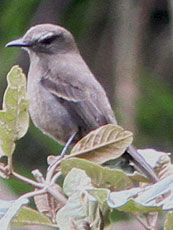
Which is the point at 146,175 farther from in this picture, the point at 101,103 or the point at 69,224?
the point at 101,103

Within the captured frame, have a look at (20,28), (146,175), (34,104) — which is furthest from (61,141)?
(20,28)

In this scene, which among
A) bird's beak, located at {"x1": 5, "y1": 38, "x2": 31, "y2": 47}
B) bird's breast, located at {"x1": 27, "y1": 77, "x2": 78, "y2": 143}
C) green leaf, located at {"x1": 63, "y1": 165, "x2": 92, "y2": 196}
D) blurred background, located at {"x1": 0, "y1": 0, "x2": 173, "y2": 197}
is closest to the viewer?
green leaf, located at {"x1": 63, "y1": 165, "x2": 92, "y2": 196}

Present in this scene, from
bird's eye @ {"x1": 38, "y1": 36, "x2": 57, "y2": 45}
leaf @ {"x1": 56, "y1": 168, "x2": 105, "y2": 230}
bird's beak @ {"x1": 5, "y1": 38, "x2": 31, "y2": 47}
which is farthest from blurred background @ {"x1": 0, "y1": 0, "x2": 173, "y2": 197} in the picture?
leaf @ {"x1": 56, "y1": 168, "x2": 105, "y2": 230}

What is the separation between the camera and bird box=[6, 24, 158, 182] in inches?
144

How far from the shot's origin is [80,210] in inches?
78.7

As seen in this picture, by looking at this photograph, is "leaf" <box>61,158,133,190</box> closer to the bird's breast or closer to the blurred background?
the bird's breast

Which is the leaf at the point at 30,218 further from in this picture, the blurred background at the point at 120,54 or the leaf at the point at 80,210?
the blurred background at the point at 120,54

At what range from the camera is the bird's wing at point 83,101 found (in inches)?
141

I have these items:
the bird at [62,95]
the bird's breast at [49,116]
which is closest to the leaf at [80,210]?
the bird at [62,95]

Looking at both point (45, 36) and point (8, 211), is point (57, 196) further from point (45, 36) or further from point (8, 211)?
point (45, 36)

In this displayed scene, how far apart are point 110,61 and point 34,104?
2983mm

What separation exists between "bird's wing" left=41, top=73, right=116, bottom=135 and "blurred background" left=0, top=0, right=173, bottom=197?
180cm

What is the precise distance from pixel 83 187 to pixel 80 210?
54mm

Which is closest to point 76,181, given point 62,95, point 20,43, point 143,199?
point 143,199
